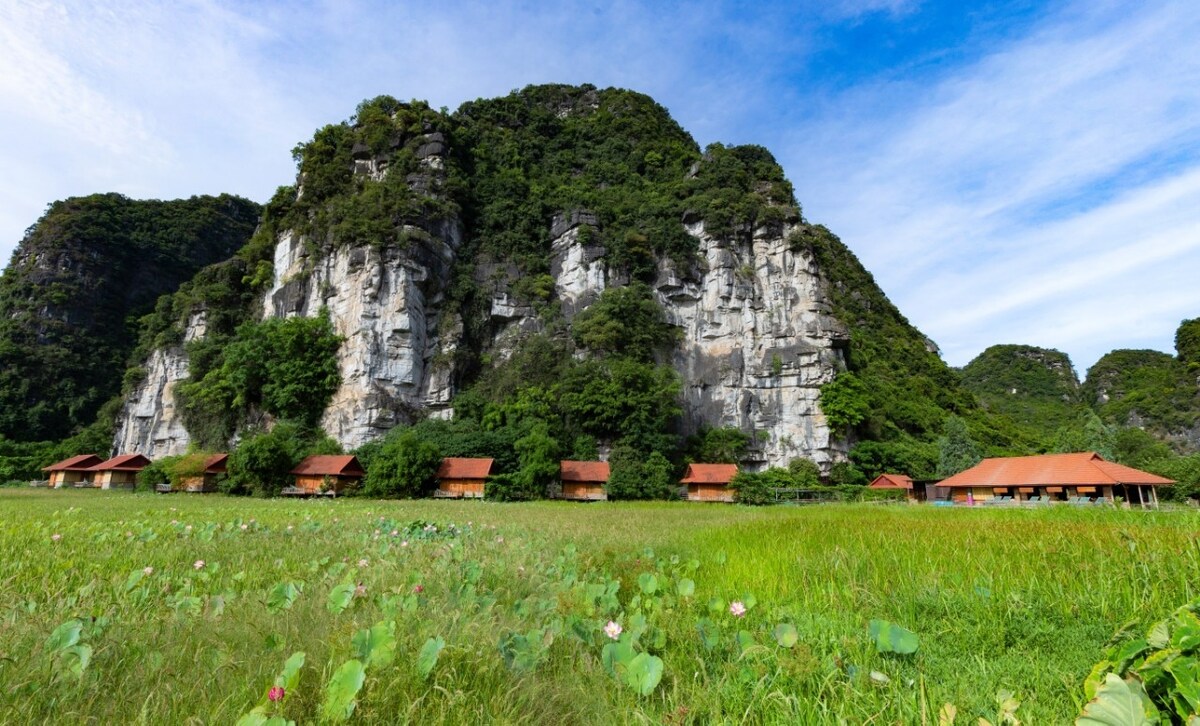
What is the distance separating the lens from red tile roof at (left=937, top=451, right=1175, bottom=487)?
2930cm

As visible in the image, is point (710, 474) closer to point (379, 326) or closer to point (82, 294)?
point (379, 326)

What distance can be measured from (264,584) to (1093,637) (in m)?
5.51

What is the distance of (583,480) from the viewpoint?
137 ft

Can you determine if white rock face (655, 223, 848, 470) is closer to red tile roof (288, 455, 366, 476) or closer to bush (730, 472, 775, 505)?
bush (730, 472, 775, 505)

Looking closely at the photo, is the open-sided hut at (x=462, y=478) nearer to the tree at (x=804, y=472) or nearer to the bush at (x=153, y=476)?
the bush at (x=153, y=476)

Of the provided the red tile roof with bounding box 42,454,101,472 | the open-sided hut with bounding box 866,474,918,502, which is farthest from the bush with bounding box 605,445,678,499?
the red tile roof with bounding box 42,454,101,472

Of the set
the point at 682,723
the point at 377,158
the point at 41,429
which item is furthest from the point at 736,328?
the point at 41,429

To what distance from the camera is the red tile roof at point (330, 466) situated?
128 feet

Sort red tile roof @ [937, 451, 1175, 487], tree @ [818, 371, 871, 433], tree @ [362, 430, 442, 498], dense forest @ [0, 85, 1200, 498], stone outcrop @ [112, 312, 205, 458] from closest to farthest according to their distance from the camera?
1. red tile roof @ [937, 451, 1175, 487]
2. tree @ [362, 430, 442, 498]
3. dense forest @ [0, 85, 1200, 498]
4. tree @ [818, 371, 871, 433]
5. stone outcrop @ [112, 312, 205, 458]

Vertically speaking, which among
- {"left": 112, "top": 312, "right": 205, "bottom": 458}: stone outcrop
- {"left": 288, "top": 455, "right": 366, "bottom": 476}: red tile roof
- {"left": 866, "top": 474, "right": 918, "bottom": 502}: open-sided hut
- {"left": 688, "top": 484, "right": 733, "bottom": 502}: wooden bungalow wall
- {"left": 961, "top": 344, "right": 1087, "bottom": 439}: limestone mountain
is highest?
{"left": 961, "top": 344, "right": 1087, "bottom": 439}: limestone mountain

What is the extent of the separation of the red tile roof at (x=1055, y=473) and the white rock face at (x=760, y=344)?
1087cm

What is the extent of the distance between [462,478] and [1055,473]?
37416 mm

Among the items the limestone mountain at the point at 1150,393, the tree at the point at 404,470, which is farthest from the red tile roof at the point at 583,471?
the limestone mountain at the point at 1150,393

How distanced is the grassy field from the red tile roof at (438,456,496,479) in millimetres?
34255
